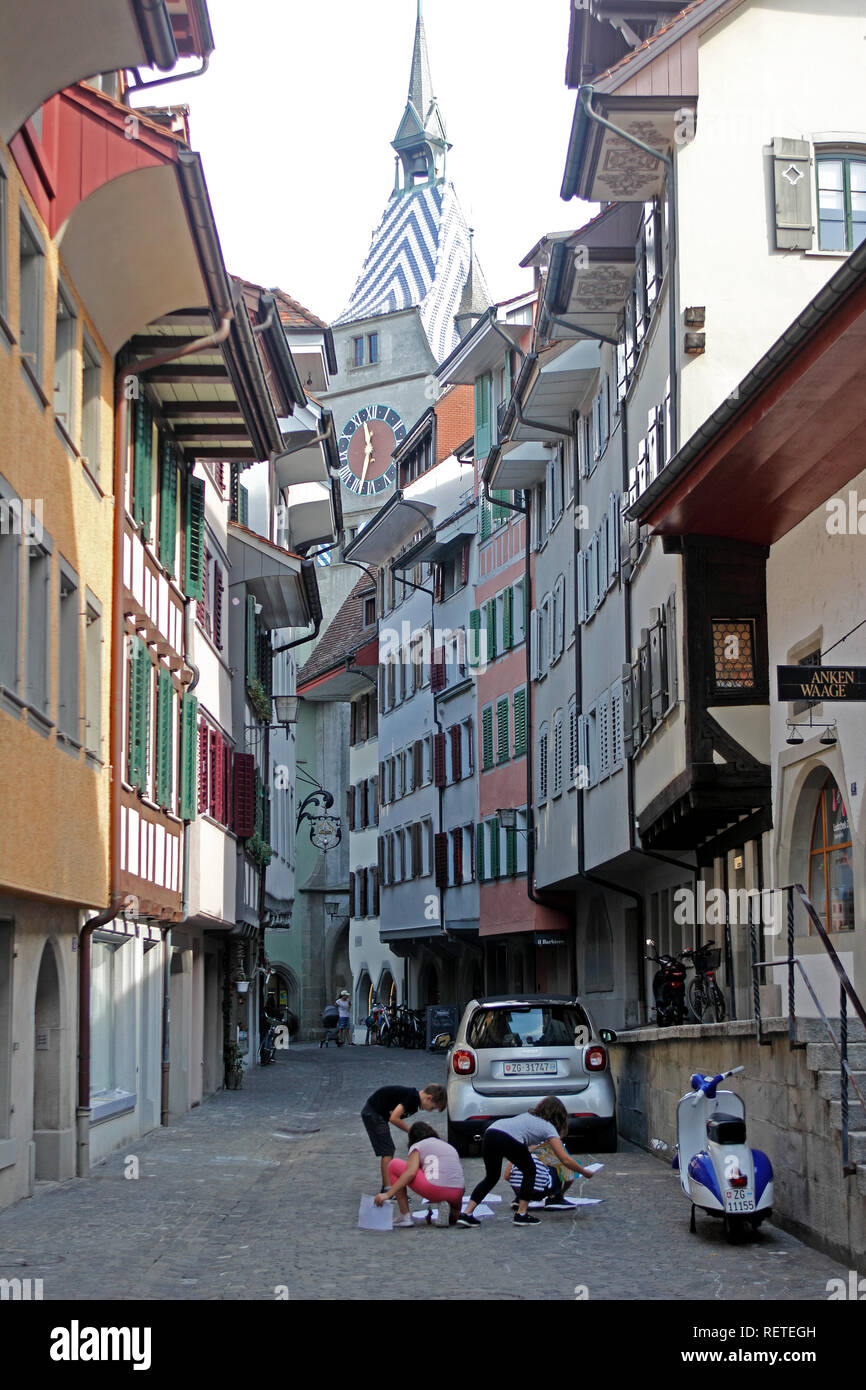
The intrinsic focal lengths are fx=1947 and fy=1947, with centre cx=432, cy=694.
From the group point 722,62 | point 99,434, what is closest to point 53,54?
point 99,434

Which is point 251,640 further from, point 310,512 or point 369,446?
point 369,446

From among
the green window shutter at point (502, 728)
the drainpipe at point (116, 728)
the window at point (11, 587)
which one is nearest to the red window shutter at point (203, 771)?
the drainpipe at point (116, 728)

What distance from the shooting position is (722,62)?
66.7ft

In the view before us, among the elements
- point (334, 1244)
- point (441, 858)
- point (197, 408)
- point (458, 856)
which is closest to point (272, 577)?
point (197, 408)

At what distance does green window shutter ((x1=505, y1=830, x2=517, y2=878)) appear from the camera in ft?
126

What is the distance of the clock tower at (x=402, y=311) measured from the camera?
334 ft

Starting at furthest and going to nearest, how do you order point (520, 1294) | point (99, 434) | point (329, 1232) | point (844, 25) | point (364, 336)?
point (364, 336) → point (844, 25) → point (99, 434) → point (329, 1232) → point (520, 1294)

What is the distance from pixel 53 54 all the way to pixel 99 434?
5109 mm

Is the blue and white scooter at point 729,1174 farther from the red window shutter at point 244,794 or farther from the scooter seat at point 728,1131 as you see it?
the red window shutter at point 244,794

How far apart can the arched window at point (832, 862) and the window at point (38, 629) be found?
644 cm

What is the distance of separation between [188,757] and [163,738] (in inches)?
65.7

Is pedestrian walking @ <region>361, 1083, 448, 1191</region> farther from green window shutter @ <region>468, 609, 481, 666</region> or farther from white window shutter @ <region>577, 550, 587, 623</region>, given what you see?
green window shutter @ <region>468, 609, 481, 666</region>

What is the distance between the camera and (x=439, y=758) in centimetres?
4819

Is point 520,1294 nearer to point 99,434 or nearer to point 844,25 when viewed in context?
point 99,434
